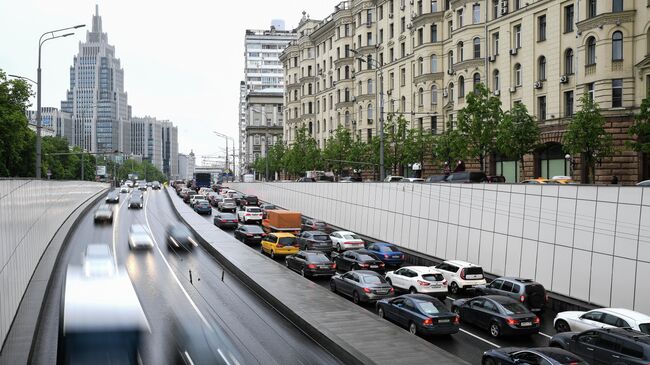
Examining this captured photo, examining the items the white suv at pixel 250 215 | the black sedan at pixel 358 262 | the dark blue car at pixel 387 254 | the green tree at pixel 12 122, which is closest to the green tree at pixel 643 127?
the dark blue car at pixel 387 254

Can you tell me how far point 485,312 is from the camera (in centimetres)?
1948

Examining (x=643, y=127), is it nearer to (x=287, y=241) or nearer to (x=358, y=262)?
(x=358, y=262)

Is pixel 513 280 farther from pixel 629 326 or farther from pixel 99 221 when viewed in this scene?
pixel 99 221

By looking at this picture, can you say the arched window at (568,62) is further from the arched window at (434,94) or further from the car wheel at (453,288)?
the car wheel at (453,288)

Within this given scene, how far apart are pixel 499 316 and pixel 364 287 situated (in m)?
5.94

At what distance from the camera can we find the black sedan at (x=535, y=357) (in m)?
13.5

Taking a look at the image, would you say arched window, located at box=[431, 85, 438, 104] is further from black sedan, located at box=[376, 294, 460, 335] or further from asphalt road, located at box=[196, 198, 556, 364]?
black sedan, located at box=[376, 294, 460, 335]

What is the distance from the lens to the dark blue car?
102 ft

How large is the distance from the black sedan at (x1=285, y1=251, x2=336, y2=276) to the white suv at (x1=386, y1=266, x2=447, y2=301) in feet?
14.0

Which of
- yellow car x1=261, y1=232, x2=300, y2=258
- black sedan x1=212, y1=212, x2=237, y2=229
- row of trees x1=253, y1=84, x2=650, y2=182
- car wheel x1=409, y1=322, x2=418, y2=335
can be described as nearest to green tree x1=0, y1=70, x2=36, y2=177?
black sedan x1=212, y1=212, x2=237, y2=229

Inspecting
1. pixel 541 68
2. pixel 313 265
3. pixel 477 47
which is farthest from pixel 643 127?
pixel 477 47

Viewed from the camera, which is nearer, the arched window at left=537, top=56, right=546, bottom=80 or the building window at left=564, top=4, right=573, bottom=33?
the building window at left=564, top=4, right=573, bottom=33

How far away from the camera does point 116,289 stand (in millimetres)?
15414

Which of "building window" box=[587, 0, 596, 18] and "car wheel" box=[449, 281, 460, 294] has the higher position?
"building window" box=[587, 0, 596, 18]
